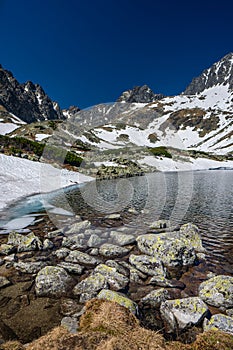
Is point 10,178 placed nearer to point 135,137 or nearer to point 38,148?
point 38,148

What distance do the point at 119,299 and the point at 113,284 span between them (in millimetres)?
1232

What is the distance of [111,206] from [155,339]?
57.2 ft

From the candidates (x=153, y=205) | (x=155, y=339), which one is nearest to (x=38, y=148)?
(x=153, y=205)

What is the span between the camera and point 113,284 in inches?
308

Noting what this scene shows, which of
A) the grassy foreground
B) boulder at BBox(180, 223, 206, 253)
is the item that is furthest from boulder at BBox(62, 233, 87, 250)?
the grassy foreground

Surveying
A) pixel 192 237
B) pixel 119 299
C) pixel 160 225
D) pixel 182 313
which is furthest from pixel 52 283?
pixel 160 225

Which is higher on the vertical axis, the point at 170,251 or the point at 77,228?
the point at 170,251

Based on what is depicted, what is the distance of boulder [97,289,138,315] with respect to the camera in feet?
21.0

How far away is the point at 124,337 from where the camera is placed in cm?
477

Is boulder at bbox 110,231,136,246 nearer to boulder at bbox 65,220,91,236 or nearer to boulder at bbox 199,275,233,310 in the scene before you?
boulder at bbox 65,220,91,236

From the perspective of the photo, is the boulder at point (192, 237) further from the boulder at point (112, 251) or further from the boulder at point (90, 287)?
the boulder at point (90, 287)

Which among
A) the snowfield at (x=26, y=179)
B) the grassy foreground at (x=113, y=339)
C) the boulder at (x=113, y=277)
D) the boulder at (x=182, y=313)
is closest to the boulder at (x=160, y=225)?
the boulder at (x=113, y=277)

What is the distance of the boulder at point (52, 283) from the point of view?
7.41m

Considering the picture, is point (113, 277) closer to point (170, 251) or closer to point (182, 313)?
point (182, 313)
